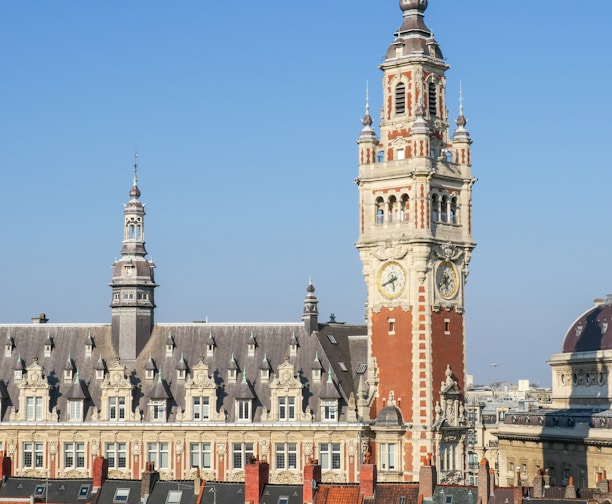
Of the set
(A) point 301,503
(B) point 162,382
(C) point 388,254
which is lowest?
(A) point 301,503

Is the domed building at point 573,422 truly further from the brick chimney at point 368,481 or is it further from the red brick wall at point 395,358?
the brick chimney at point 368,481

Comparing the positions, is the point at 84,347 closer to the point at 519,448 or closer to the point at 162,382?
the point at 162,382

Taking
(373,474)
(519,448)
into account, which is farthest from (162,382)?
(519,448)

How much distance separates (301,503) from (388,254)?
25.8 m

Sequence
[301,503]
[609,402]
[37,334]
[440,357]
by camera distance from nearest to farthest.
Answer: [301,503] < [440,357] < [37,334] < [609,402]

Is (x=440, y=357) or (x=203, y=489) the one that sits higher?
(x=440, y=357)

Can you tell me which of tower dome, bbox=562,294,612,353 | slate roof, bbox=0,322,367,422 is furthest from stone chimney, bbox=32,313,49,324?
tower dome, bbox=562,294,612,353

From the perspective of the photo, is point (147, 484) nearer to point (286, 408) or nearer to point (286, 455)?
point (286, 455)

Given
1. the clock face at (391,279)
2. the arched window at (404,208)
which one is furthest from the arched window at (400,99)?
the clock face at (391,279)

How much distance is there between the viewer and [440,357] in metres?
118

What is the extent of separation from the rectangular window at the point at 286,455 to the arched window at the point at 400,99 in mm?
26319

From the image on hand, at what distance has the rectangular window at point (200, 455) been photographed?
119188 mm

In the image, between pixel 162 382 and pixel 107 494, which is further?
pixel 162 382

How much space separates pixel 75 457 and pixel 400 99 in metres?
36.5
